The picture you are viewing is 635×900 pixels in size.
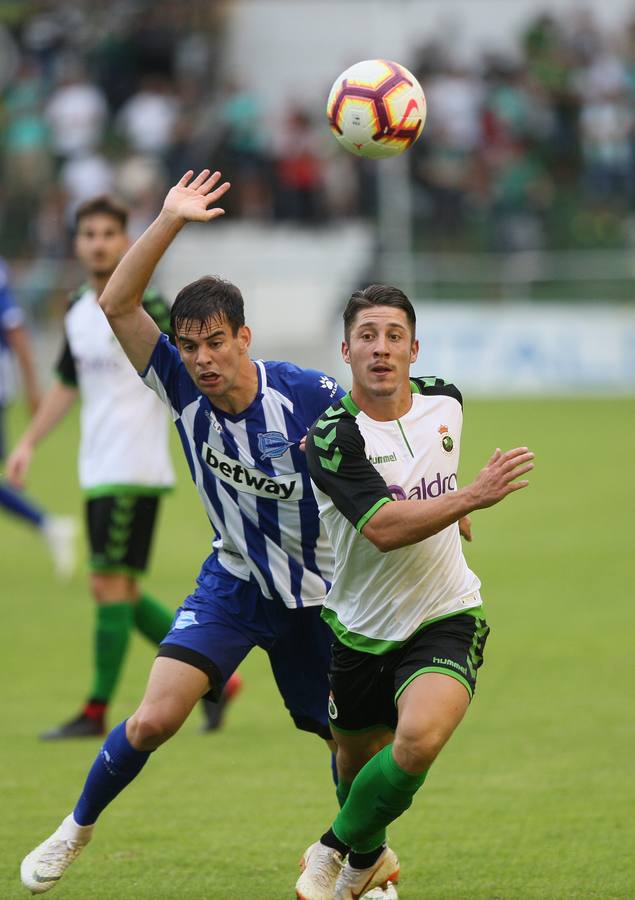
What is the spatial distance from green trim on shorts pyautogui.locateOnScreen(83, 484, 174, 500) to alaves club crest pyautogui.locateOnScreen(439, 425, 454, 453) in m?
3.05

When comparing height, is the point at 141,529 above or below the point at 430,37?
below

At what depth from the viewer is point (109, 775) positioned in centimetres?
503

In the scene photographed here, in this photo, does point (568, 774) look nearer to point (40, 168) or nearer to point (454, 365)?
point (454, 365)

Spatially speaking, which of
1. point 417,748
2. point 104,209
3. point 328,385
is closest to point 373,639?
point 417,748

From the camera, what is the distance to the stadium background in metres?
5.89

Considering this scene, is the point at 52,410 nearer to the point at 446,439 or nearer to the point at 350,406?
the point at 350,406

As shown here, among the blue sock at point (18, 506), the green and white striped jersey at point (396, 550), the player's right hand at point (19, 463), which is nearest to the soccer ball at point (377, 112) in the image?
the green and white striped jersey at point (396, 550)

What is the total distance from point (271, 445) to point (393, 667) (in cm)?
91

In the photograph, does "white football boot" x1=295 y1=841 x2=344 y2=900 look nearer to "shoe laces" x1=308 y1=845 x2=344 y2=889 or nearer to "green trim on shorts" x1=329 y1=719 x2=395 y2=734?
"shoe laces" x1=308 y1=845 x2=344 y2=889

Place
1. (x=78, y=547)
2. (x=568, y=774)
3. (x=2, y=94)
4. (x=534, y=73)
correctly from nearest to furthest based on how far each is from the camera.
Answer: (x=568, y=774) < (x=78, y=547) < (x=534, y=73) < (x=2, y=94)

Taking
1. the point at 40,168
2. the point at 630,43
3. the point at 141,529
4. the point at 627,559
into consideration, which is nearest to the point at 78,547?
the point at 627,559

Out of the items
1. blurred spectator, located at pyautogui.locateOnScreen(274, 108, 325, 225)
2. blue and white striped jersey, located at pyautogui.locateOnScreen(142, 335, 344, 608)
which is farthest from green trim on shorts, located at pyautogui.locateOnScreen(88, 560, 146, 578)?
blurred spectator, located at pyautogui.locateOnScreen(274, 108, 325, 225)

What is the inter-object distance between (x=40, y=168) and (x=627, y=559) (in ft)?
50.4

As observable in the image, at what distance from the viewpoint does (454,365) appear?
844 inches
